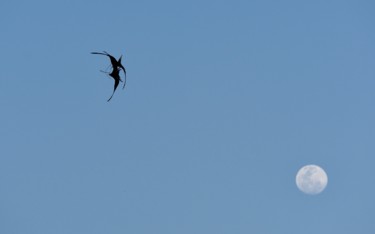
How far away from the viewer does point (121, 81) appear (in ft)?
142

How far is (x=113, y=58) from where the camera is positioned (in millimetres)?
41562

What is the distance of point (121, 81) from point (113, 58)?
2308 millimetres
